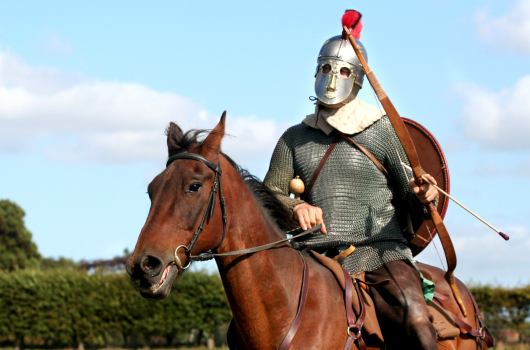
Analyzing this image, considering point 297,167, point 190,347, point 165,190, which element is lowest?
point 190,347

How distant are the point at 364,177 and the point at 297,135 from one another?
0.87m

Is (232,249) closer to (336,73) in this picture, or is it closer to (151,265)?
(151,265)

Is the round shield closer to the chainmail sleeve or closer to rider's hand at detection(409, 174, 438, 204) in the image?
rider's hand at detection(409, 174, 438, 204)

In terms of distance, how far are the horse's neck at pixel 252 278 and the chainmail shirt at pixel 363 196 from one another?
0.87 meters

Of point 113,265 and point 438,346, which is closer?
point 438,346

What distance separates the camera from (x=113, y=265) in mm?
60688

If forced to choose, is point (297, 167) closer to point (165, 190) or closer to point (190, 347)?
point (165, 190)

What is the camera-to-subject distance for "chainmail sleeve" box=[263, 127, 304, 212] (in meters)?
6.02

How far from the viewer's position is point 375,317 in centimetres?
504

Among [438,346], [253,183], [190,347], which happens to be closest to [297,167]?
[253,183]

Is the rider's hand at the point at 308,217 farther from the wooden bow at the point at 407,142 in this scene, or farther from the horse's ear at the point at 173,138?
the horse's ear at the point at 173,138

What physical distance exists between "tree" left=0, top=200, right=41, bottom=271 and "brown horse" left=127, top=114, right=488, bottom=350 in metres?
56.1

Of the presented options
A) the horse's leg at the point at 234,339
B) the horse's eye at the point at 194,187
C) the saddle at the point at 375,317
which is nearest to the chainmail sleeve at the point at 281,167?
the saddle at the point at 375,317

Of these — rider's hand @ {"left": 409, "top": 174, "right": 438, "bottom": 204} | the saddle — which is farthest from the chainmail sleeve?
rider's hand @ {"left": 409, "top": 174, "right": 438, "bottom": 204}
